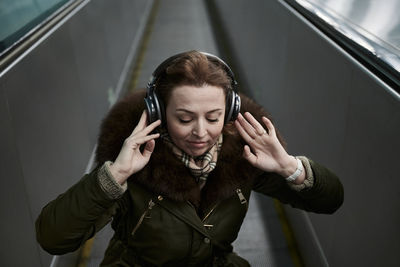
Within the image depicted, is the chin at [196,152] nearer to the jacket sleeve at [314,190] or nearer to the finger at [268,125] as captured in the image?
the finger at [268,125]

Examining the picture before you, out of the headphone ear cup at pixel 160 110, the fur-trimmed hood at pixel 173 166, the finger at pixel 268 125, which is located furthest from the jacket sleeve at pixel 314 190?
the headphone ear cup at pixel 160 110

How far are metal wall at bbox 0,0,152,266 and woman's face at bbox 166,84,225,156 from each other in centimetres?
88

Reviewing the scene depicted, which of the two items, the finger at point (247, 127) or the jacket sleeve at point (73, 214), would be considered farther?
the finger at point (247, 127)

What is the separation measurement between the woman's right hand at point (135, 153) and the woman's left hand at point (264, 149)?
38 centimetres

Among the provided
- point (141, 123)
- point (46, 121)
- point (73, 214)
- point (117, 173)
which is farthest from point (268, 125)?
point (46, 121)

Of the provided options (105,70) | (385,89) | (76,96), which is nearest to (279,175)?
(385,89)

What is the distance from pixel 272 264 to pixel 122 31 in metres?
4.74

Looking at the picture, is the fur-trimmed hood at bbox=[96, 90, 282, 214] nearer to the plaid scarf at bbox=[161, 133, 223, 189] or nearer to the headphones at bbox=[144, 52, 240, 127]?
the plaid scarf at bbox=[161, 133, 223, 189]

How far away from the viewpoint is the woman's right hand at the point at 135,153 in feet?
5.65

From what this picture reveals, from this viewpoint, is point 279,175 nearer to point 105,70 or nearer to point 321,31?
point 321,31

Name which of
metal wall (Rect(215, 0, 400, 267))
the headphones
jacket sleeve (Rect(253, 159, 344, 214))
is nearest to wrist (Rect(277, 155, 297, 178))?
jacket sleeve (Rect(253, 159, 344, 214))

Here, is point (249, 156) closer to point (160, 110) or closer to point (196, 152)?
point (196, 152)

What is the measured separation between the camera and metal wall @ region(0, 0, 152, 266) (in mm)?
2174

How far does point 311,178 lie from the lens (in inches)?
75.4
